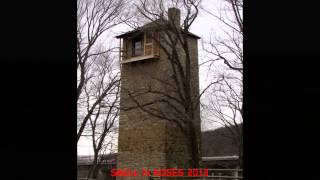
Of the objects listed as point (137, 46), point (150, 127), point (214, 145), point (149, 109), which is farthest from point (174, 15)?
point (214, 145)

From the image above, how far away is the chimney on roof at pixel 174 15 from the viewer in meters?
14.4

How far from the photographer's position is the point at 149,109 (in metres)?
16.3

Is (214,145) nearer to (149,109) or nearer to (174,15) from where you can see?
(149,109)

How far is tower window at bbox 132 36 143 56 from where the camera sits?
1848cm

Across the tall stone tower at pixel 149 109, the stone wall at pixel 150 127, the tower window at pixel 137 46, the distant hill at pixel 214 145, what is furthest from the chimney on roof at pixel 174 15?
the distant hill at pixel 214 145
